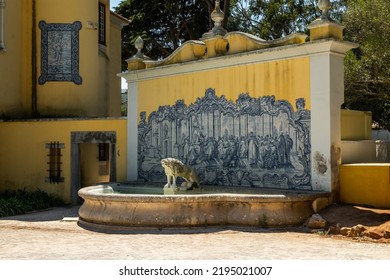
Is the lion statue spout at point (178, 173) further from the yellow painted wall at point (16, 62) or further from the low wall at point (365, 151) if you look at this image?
the yellow painted wall at point (16, 62)

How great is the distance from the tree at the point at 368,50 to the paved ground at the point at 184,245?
7.62 meters

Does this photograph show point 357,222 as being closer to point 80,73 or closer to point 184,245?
point 184,245

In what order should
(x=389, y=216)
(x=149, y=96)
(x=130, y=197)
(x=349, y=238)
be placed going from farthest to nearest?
(x=149, y=96) < (x=130, y=197) < (x=389, y=216) < (x=349, y=238)

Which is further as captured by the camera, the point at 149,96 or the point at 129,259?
the point at 149,96

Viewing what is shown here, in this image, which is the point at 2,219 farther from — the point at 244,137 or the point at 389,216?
the point at 389,216

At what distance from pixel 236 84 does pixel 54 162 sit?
6925 mm

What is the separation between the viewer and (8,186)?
60.0 feet

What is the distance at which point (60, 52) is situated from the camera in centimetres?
1888

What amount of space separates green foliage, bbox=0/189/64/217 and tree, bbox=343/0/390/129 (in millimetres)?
9981

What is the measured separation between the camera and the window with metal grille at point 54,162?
17500mm

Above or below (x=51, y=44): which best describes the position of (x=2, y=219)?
below

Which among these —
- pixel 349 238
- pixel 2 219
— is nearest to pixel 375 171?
pixel 349 238

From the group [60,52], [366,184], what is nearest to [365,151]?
[366,184]

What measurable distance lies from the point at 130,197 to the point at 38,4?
33.9 ft
